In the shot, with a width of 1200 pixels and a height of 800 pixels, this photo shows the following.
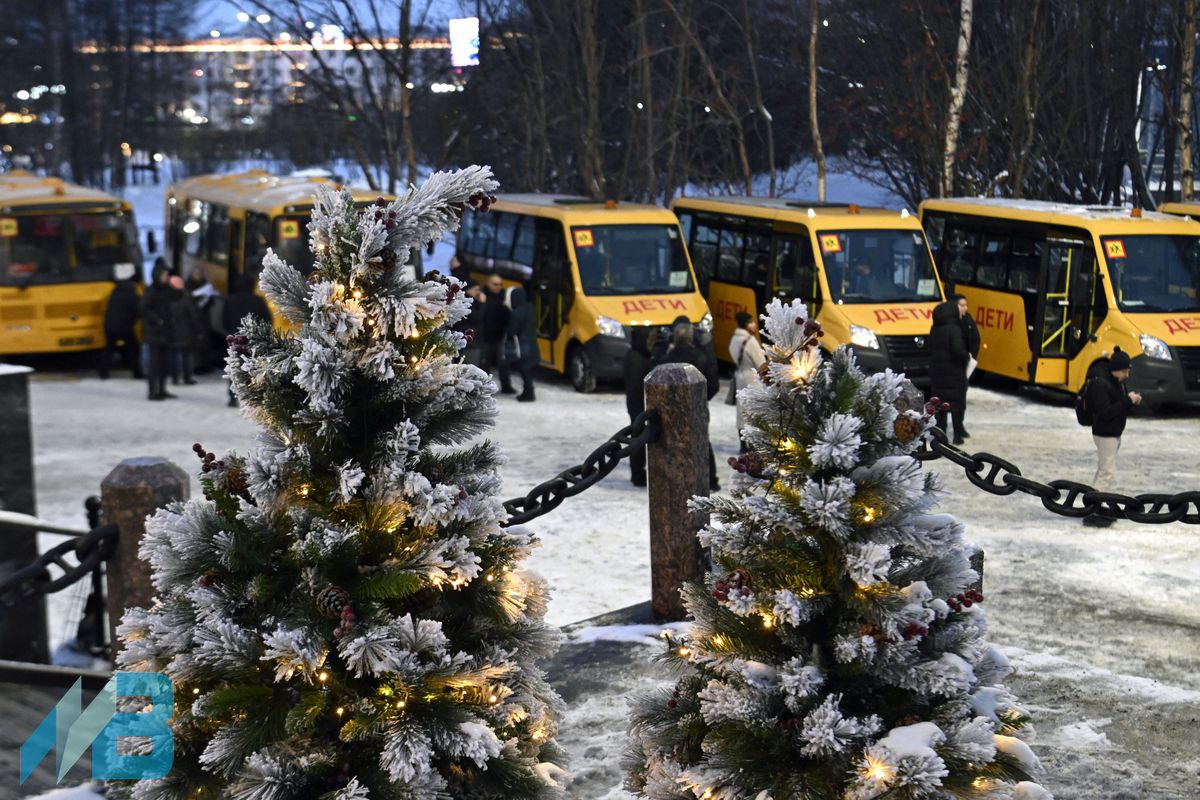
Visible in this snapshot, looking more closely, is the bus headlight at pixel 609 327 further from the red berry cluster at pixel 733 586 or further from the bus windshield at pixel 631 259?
the red berry cluster at pixel 733 586

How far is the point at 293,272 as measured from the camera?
13.8ft

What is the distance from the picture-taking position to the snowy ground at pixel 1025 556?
663 centimetres

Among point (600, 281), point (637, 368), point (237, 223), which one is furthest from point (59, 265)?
point (637, 368)

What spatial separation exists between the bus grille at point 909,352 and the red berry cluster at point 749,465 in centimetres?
1470

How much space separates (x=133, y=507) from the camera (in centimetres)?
570

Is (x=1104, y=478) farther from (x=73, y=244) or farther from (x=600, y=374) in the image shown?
(x=73, y=244)

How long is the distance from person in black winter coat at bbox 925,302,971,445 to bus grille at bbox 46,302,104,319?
1163 centimetres

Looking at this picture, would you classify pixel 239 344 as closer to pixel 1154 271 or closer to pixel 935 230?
pixel 1154 271

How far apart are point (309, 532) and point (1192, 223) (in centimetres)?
1640

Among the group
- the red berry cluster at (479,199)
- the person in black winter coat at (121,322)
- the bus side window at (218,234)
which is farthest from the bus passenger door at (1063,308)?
the red berry cluster at (479,199)

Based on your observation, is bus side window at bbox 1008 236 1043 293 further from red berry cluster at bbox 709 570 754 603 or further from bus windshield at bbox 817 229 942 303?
red berry cluster at bbox 709 570 754 603

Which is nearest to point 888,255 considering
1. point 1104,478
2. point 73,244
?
point 1104,478

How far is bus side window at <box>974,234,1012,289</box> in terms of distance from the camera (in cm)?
1947

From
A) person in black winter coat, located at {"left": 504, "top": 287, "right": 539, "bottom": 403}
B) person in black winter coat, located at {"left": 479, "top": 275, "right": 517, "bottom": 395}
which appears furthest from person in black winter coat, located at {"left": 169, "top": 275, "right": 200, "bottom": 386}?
person in black winter coat, located at {"left": 504, "top": 287, "right": 539, "bottom": 403}
